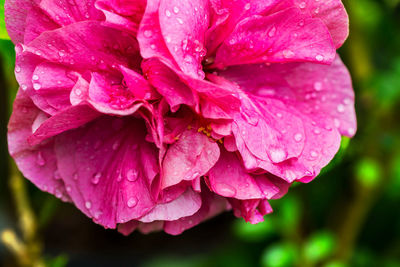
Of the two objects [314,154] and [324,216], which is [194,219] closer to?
[314,154]

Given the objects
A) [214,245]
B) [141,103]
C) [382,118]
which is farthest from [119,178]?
[214,245]

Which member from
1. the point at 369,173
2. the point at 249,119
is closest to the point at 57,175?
the point at 249,119

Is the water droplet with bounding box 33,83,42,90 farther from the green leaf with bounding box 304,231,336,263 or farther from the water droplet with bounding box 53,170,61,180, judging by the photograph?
the green leaf with bounding box 304,231,336,263

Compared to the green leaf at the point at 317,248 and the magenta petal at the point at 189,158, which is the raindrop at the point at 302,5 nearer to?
the magenta petal at the point at 189,158

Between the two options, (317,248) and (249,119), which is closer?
(249,119)

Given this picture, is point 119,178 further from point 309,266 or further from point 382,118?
point 382,118

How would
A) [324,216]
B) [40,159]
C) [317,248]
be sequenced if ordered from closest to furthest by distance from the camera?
[40,159]
[317,248]
[324,216]

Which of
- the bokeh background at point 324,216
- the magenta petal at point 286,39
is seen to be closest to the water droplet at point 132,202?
the magenta petal at point 286,39
